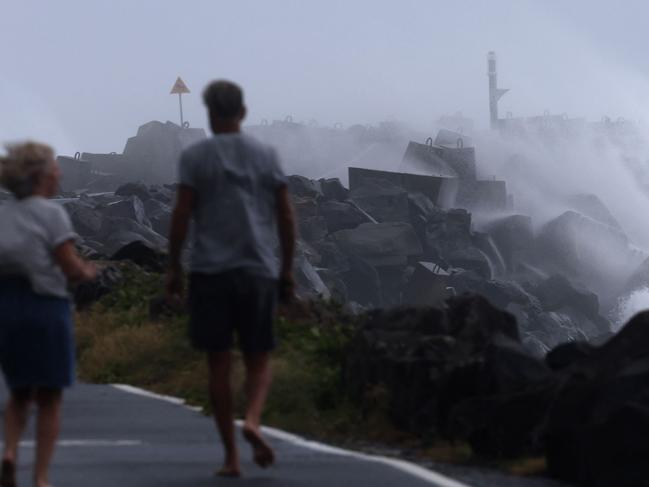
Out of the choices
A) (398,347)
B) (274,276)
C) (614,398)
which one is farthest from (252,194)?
(398,347)

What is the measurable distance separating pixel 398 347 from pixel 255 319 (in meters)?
2.54

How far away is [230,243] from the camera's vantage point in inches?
320

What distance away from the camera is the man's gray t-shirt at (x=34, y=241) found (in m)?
7.66

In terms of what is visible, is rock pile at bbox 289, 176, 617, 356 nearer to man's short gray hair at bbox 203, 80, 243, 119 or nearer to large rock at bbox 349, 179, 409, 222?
large rock at bbox 349, 179, 409, 222

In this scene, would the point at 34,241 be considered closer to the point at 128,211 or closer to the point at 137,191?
the point at 128,211

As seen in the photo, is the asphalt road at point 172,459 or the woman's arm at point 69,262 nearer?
the woman's arm at point 69,262

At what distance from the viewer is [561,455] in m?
8.57

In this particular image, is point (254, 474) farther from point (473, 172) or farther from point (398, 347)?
point (473, 172)

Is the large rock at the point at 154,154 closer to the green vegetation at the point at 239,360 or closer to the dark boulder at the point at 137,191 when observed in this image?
the dark boulder at the point at 137,191

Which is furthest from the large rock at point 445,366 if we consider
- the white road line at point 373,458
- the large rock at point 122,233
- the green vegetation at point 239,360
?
the large rock at point 122,233

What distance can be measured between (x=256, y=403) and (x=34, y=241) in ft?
4.75

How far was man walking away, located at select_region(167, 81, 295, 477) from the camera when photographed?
8.12 meters

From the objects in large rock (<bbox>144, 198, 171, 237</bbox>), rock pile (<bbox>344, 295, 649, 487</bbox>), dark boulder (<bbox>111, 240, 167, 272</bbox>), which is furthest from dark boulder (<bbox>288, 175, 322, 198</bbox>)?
rock pile (<bbox>344, 295, 649, 487</bbox>)

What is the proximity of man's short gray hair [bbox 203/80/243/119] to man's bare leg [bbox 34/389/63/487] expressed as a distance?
5.16ft
